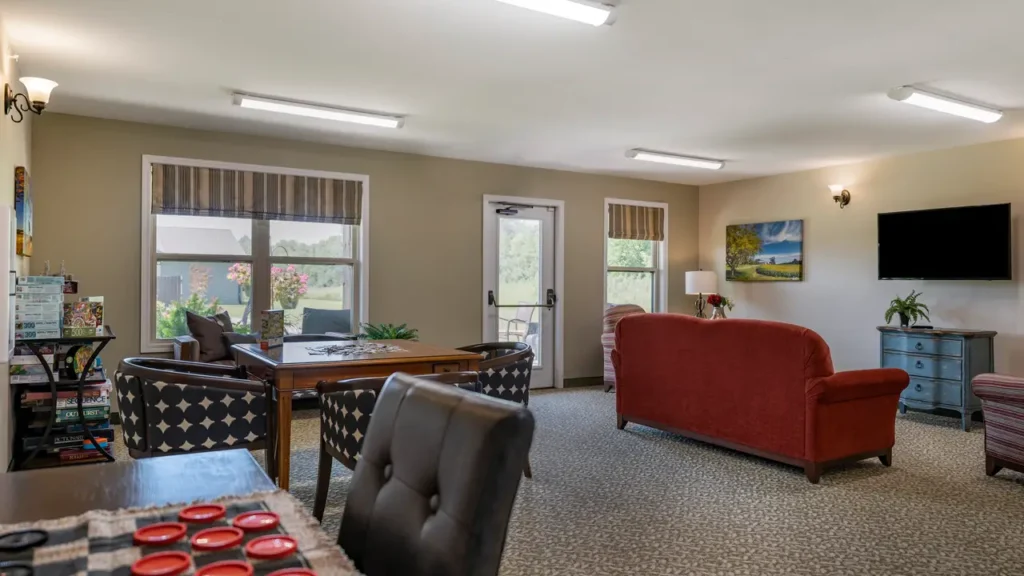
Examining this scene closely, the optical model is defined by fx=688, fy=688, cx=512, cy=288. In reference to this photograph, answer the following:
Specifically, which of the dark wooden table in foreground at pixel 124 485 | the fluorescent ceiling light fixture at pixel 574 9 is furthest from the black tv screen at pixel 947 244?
the dark wooden table in foreground at pixel 124 485

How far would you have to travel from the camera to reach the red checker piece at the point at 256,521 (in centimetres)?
114

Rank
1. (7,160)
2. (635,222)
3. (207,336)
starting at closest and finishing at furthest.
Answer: (7,160), (207,336), (635,222)

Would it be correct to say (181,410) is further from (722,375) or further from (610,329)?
(610,329)

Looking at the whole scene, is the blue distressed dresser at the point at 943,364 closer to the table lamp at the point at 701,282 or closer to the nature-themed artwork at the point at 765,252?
the nature-themed artwork at the point at 765,252

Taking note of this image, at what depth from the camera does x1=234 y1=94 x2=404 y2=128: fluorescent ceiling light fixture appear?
4.53 m

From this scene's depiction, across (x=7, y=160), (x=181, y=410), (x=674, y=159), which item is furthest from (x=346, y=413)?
(x=674, y=159)

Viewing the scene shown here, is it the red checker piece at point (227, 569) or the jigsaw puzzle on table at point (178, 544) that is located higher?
the red checker piece at point (227, 569)

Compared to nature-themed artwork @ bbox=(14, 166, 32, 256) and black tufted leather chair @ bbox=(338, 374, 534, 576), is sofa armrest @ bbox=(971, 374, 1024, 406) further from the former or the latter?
nature-themed artwork @ bbox=(14, 166, 32, 256)

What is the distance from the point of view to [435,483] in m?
1.10

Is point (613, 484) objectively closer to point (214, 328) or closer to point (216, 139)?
point (214, 328)

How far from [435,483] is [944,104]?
180 inches

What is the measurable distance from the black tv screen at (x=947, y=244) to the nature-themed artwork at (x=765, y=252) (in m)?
0.95

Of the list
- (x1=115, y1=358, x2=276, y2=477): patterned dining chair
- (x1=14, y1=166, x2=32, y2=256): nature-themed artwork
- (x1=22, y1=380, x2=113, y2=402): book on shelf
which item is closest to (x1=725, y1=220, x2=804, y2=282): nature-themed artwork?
(x1=115, y1=358, x2=276, y2=477): patterned dining chair

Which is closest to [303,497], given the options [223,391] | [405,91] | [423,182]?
[223,391]
